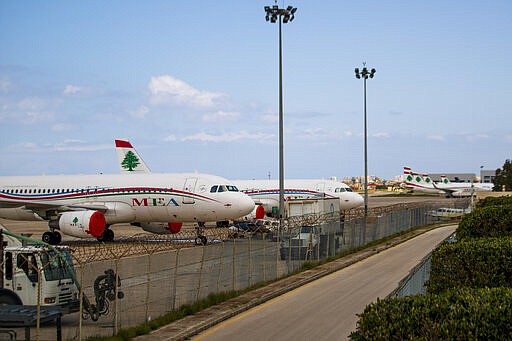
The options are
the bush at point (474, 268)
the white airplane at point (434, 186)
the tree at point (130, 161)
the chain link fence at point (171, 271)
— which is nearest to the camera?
the bush at point (474, 268)

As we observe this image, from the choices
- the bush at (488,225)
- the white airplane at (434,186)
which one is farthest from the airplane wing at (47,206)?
the white airplane at (434,186)

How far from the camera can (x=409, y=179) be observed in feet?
484

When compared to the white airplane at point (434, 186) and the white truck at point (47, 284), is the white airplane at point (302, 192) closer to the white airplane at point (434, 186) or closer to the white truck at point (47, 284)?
the white truck at point (47, 284)

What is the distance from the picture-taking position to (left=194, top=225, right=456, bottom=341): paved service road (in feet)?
45.8

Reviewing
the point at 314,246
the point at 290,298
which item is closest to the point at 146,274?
the point at 290,298

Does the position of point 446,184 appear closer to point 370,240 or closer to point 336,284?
point 370,240

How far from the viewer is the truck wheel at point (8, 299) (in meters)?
12.8

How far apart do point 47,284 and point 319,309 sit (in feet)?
24.0

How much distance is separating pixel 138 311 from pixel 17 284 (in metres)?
2.59

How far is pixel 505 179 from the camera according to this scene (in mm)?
142250

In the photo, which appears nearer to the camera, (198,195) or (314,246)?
(314,246)

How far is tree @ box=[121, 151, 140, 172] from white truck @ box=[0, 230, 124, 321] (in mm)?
41580

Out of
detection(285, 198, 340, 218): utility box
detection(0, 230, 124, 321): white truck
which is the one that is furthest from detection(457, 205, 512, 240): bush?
detection(285, 198, 340, 218): utility box

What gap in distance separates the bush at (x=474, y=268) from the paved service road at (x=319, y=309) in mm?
2672
